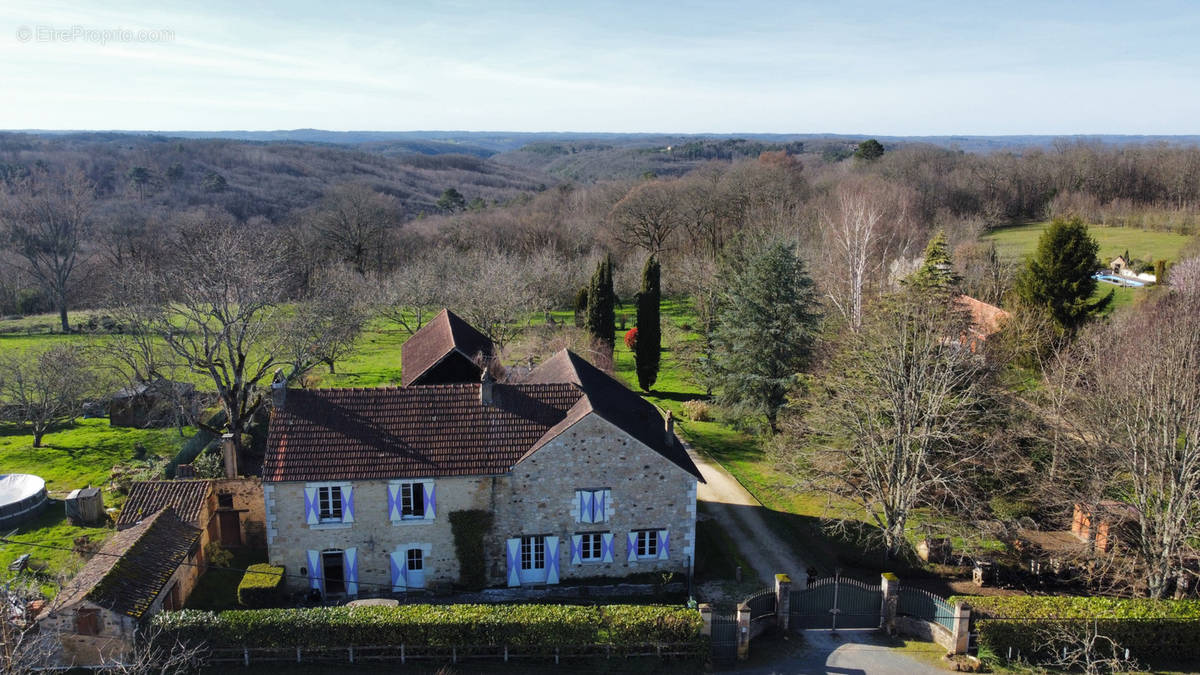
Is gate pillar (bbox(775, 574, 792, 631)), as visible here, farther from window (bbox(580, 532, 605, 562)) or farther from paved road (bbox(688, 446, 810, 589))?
window (bbox(580, 532, 605, 562))

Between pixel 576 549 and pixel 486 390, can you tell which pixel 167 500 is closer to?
pixel 486 390

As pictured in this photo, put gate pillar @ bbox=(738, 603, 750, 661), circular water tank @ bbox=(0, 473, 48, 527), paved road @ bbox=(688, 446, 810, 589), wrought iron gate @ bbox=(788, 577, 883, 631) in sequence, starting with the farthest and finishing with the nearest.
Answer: circular water tank @ bbox=(0, 473, 48, 527) → paved road @ bbox=(688, 446, 810, 589) → wrought iron gate @ bbox=(788, 577, 883, 631) → gate pillar @ bbox=(738, 603, 750, 661)

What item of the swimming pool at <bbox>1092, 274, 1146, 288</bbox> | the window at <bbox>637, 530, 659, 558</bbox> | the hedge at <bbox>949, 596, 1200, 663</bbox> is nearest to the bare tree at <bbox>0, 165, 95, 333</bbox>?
the window at <bbox>637, 530, 659, 558</bbox>

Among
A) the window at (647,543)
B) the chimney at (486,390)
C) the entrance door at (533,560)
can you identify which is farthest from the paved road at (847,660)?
the chimney at (486,390)

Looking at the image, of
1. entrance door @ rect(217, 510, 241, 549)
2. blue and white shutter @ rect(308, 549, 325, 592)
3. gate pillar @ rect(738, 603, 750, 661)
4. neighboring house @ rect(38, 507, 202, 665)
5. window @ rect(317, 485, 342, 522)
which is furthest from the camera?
entrance door @ rect(217, 510, 241, 549)

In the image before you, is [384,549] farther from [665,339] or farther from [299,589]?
[665,339]
